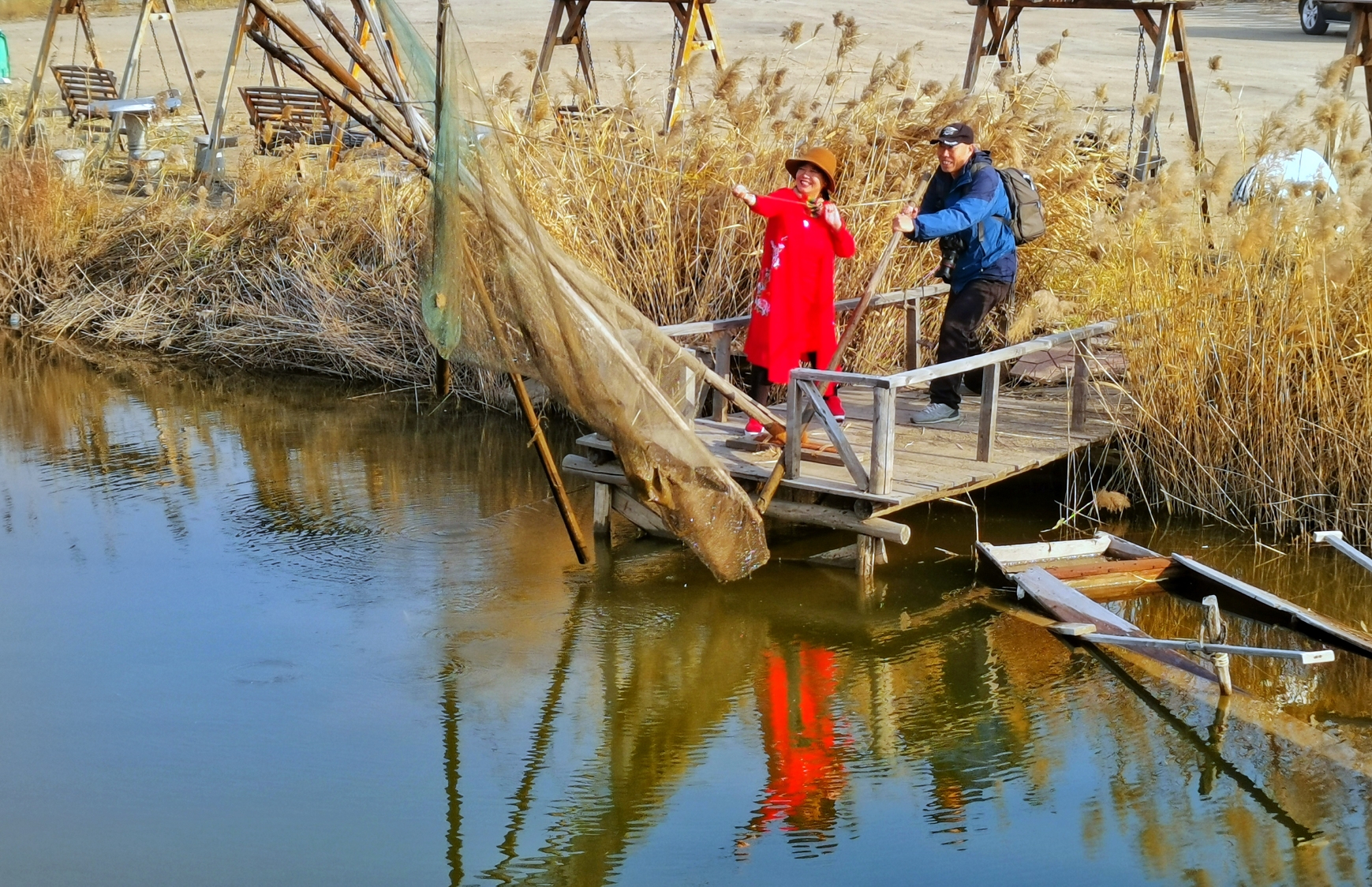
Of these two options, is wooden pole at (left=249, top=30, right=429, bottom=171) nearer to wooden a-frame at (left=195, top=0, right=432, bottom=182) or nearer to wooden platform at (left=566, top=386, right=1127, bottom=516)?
wooden a-frame at (left=195, top=0, right=432, bottom=182)

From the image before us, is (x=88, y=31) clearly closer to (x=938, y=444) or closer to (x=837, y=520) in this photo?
(x=938, y=444)

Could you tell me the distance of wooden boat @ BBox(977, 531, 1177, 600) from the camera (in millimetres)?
6656

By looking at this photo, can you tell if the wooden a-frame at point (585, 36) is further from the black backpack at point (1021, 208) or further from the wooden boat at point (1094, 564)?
the wooden boat at point (1094, 564)

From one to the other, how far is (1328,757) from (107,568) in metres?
5.32

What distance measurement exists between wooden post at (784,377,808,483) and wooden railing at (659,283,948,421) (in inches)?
32.1

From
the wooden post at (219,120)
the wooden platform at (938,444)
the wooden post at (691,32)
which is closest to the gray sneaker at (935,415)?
the wooden platform at (938,444)

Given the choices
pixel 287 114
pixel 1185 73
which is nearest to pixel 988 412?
pixel 1185 73

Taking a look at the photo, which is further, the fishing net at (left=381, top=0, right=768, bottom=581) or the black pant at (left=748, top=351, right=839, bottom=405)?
the black pant at (left=748, top=351, right=839, bottom=405)

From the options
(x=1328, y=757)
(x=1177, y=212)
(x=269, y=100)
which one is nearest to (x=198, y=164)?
(x=269, y=100)

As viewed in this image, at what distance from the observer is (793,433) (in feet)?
21.7

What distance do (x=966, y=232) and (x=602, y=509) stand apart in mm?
2221

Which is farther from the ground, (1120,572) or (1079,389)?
(1079,389)

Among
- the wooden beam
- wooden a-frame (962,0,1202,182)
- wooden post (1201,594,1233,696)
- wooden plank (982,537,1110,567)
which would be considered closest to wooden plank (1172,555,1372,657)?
wooden plank (982,537,1110,567)

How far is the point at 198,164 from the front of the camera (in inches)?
536
